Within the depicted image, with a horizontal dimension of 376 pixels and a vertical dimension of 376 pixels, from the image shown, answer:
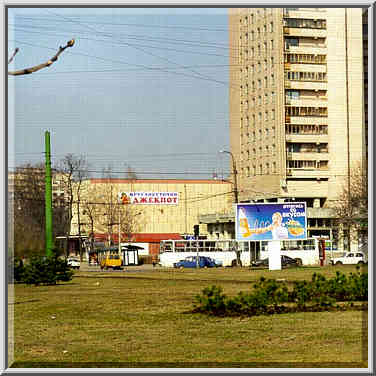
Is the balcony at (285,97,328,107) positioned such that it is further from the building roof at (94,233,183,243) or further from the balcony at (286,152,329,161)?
the building roof at (94,233,183,243)

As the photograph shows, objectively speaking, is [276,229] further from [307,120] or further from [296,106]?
[296,106]

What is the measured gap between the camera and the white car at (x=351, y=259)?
7.55 metres

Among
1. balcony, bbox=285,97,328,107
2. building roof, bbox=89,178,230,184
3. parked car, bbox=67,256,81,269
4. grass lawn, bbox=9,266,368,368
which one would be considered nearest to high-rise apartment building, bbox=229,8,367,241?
balcony, bbox=285,97,328,107

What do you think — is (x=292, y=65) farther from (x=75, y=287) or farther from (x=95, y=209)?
(x=75, y=287)

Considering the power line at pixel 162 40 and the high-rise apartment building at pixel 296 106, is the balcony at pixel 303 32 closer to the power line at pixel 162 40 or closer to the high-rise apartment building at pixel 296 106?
the high-rise apartment building at pixel 296 106

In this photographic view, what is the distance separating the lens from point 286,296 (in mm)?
7723

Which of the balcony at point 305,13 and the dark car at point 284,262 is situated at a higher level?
the balcony at point 305,13

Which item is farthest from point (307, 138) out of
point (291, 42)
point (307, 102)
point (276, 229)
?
point (276, 229)

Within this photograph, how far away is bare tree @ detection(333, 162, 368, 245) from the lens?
289 inches

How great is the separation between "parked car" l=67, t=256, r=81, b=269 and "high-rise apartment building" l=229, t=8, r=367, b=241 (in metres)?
1.92

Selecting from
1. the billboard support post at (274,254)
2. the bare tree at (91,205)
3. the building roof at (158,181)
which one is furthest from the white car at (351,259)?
the bare tree at (91,205)

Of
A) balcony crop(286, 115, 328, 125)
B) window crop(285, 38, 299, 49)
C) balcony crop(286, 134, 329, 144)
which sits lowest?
balcony crop(286, 134, 329, 144)

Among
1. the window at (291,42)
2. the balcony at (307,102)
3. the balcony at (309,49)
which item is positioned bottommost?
the balcony at (307,102)

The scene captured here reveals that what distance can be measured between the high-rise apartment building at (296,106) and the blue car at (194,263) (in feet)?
2.54
